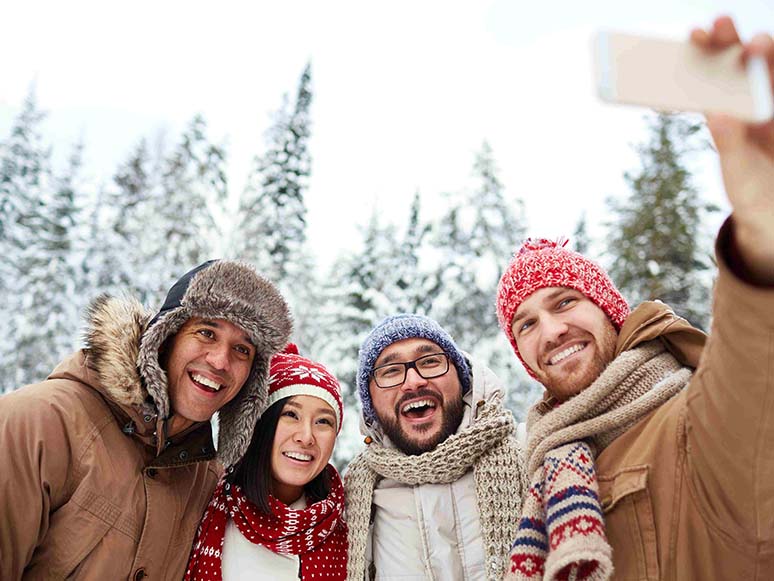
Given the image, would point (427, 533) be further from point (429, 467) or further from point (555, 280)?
point (555, 280)

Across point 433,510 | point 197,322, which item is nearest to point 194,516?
point 197,322

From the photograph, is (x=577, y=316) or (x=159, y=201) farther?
(x=159, y=201)

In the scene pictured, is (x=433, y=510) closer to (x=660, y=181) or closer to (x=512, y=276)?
(x=512, y=276)

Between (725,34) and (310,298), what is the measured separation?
25602mm

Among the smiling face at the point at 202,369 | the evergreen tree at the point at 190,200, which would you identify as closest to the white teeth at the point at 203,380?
the smiling face at the point at 202,369

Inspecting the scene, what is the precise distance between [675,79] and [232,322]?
12.0ft

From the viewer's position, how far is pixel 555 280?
355 centimetres

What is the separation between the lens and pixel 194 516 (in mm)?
4207

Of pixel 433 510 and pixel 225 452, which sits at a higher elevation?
pixel 225 452

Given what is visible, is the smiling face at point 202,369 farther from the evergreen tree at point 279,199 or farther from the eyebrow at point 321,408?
the evergreen tree at point 279,199

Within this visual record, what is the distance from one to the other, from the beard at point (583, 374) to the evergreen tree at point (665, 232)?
14.1 meters

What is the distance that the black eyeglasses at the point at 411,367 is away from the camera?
15.9 ft

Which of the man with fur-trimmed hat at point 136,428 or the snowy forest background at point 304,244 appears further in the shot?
the snowy forest background at point 304,244

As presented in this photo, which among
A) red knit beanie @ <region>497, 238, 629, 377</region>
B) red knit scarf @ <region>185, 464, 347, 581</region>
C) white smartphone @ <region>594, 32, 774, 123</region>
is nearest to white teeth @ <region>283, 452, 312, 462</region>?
red knit scarf @ <region>185, 464, 347, 581</region>
